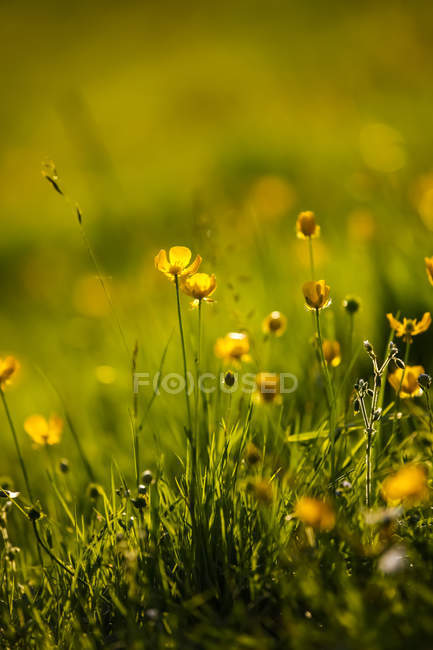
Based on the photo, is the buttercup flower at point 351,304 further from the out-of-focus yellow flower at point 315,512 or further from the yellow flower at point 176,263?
the out-of-focus yellow flower at point 315,512

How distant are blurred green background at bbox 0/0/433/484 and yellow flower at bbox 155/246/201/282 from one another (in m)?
0.14

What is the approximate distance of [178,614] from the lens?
1.19 m

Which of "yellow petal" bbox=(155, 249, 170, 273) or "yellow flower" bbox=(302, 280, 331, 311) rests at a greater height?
"yellow petal" bbox=(155, 249, 170, 273)

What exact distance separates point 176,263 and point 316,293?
344mm

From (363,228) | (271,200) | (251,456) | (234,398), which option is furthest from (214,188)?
(251,456)

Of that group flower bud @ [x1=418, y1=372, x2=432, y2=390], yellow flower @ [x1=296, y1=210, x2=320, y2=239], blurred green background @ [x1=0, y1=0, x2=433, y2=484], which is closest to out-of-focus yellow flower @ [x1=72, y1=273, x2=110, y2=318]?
blurred green background @ [x1=0, y1=0, x2=433, y2=484]

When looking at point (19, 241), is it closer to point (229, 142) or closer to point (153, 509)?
point (229, 142)

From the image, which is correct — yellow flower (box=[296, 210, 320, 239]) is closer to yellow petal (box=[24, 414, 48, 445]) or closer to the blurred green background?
the blurred green background

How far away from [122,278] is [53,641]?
4.03 m

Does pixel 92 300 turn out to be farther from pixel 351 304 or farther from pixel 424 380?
pixel 424 380

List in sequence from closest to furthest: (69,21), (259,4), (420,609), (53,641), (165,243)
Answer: (420,609), (53,641), (165,243), (259,4), (69,21)

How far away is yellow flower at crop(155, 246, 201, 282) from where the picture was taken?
1451 millimetres

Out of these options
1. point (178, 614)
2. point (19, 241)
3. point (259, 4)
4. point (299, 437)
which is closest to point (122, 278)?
point (19, 241)

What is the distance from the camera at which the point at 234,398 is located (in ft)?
6.63
